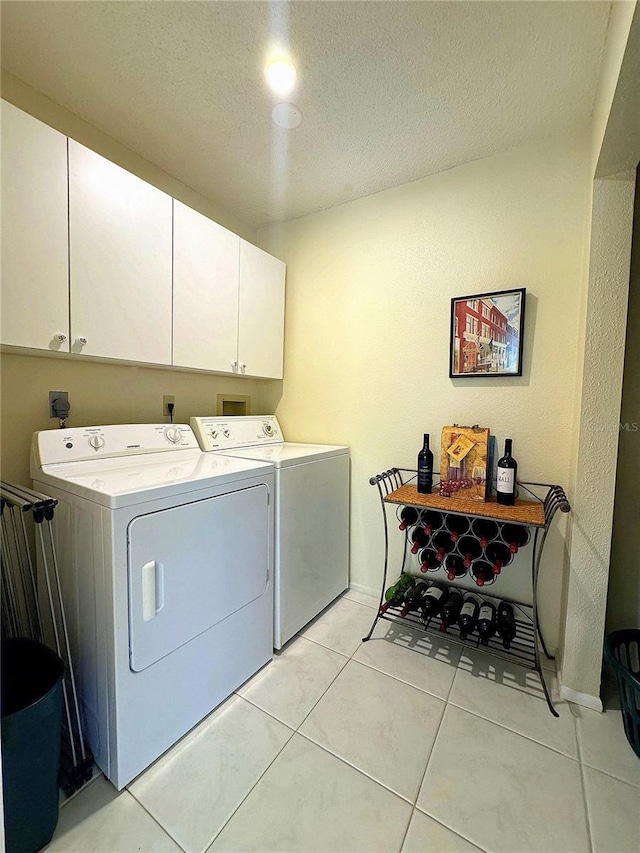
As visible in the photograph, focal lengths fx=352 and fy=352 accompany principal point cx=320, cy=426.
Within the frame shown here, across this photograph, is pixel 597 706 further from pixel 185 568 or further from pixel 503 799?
pixel 185 568

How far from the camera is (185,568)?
50.4 inches

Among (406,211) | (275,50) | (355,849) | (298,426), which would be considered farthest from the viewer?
(298,426)

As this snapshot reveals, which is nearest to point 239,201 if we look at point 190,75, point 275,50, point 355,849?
point 190,75

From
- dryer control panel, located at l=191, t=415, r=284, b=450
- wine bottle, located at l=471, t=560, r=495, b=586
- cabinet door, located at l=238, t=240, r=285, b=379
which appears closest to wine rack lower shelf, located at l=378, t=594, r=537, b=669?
wine bottle, located at l=471, t=560, r=495, b=586

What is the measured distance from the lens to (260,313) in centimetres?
228

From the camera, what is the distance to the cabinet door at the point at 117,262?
55.0 inches

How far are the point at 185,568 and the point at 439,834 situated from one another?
1.10m

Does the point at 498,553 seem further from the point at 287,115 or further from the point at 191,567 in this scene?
the point at 287,115

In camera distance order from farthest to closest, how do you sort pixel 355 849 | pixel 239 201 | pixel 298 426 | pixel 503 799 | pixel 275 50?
pixel 298 426 → pixel 239 201 → pixel 275 50 → pixel 503 799 → pixel 355 849

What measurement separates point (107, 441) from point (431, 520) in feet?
5.43

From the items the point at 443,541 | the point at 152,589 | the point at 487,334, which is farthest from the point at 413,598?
the point at 487,334

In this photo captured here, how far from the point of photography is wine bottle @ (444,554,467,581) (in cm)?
172

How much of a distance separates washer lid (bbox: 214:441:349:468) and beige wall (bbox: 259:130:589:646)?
0.27 m

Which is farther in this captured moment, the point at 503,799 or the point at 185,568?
the point at 185,568
